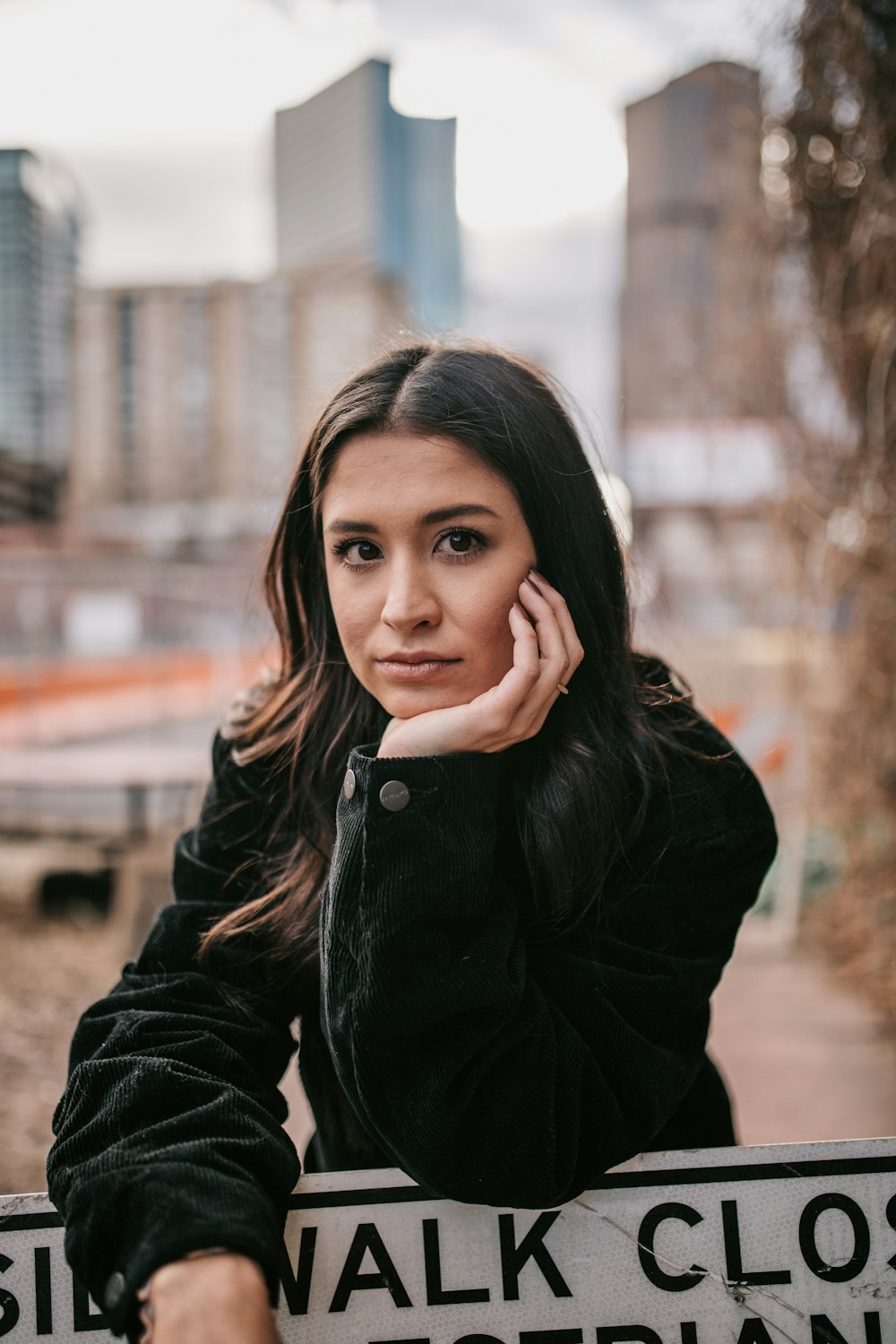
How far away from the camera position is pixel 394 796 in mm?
979

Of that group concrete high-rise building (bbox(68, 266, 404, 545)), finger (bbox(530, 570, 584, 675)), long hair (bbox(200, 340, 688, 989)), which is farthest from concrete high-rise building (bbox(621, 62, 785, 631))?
concrete high-rise building (bbox(68, 266, 404, 545))

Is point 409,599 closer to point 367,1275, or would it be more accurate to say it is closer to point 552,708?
point 552,708

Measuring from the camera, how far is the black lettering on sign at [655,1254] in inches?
37.9

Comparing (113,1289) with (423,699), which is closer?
(113,1289)

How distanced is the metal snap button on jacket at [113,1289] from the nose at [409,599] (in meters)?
0.61

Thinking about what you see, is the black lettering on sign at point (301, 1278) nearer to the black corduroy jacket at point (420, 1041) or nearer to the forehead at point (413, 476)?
the black corduroy jacket at point (420, 1041)

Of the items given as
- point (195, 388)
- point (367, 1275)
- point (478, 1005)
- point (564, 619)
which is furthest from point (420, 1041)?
point (195, 388)

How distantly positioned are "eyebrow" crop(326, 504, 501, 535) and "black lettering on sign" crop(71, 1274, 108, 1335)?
0.76m

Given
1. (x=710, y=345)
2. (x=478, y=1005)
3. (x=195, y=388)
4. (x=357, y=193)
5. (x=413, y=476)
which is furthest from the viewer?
(x=357, y=193)

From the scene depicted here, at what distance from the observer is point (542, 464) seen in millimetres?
1118

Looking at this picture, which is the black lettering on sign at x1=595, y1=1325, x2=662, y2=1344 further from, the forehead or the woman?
the forehead

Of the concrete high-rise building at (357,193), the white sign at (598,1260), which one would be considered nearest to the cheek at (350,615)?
the white sign at (598,1260)

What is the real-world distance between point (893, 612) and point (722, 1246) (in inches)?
135

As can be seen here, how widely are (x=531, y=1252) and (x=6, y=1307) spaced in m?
0.49
